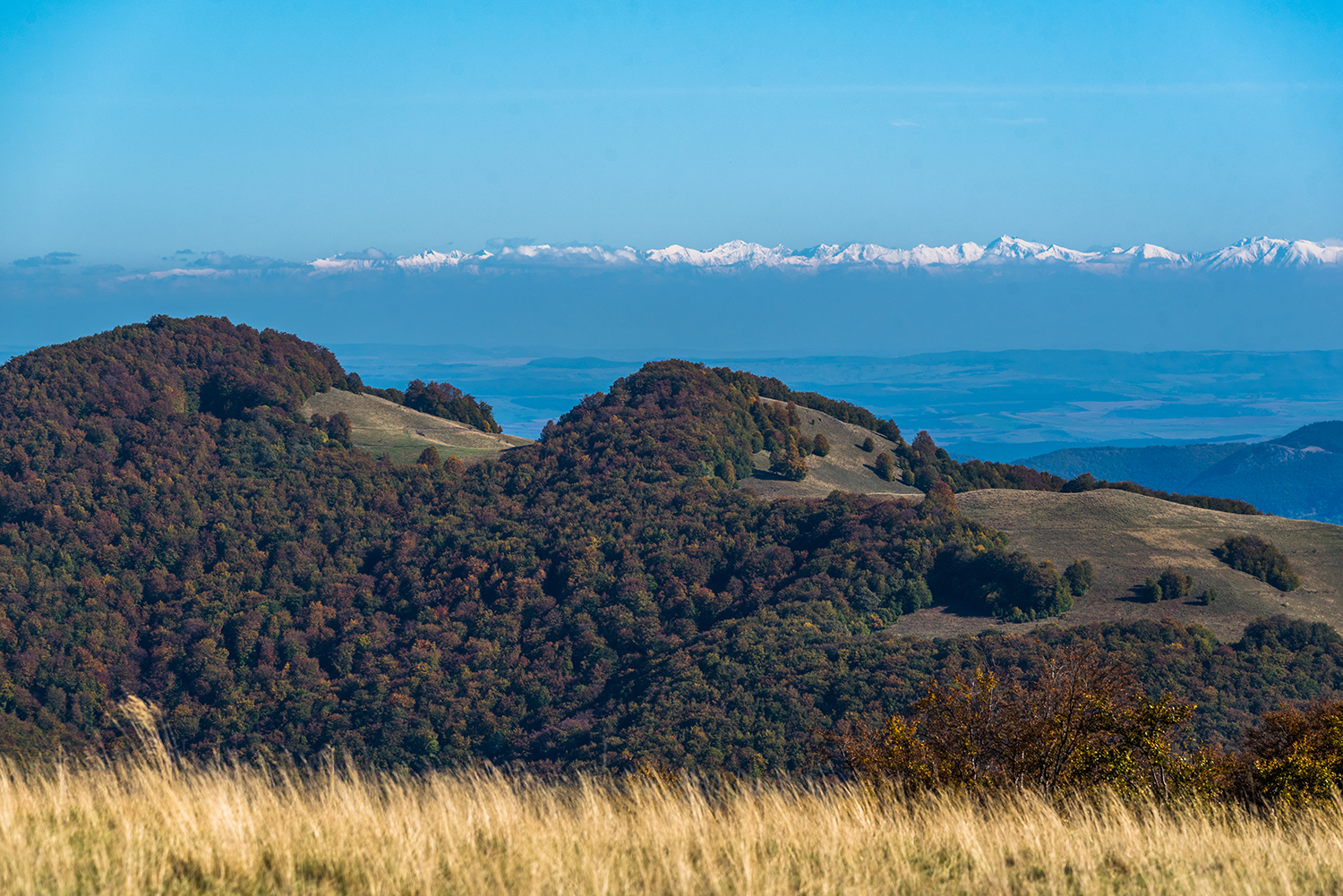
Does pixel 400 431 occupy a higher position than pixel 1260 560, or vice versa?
pixel 400 431

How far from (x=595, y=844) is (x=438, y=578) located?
49779 millimetres

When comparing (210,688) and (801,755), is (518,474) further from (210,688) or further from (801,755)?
(801,755)

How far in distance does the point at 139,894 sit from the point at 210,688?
48.2m

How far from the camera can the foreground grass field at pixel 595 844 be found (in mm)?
6074

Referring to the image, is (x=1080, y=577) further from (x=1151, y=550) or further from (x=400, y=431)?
(x=400, y=431)

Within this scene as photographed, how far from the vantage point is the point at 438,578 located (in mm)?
55156

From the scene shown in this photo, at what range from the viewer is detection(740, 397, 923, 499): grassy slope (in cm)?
6719

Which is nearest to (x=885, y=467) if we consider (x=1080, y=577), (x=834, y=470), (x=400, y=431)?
(x=834, y=470)

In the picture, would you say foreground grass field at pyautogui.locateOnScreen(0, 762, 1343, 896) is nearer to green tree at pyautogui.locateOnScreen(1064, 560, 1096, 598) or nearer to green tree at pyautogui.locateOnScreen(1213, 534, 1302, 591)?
green tree at pyautogui.locateOnScreen(1064, 560, 1096, 598)

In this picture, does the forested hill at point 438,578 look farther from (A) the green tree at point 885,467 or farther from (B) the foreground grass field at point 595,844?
(B) the foreground grass field at point 595,844

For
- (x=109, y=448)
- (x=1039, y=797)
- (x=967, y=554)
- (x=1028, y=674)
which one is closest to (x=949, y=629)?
(x=967, y=554)

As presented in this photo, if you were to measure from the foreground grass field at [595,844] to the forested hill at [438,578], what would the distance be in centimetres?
2567

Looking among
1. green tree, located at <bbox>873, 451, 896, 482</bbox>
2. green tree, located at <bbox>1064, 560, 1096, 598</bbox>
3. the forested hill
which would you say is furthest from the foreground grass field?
green tree, located at <bbox>873, 451, 896, 482</bbox>

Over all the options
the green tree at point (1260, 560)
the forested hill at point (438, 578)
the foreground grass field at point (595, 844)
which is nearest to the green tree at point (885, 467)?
the forested hill at point (438, 578)
